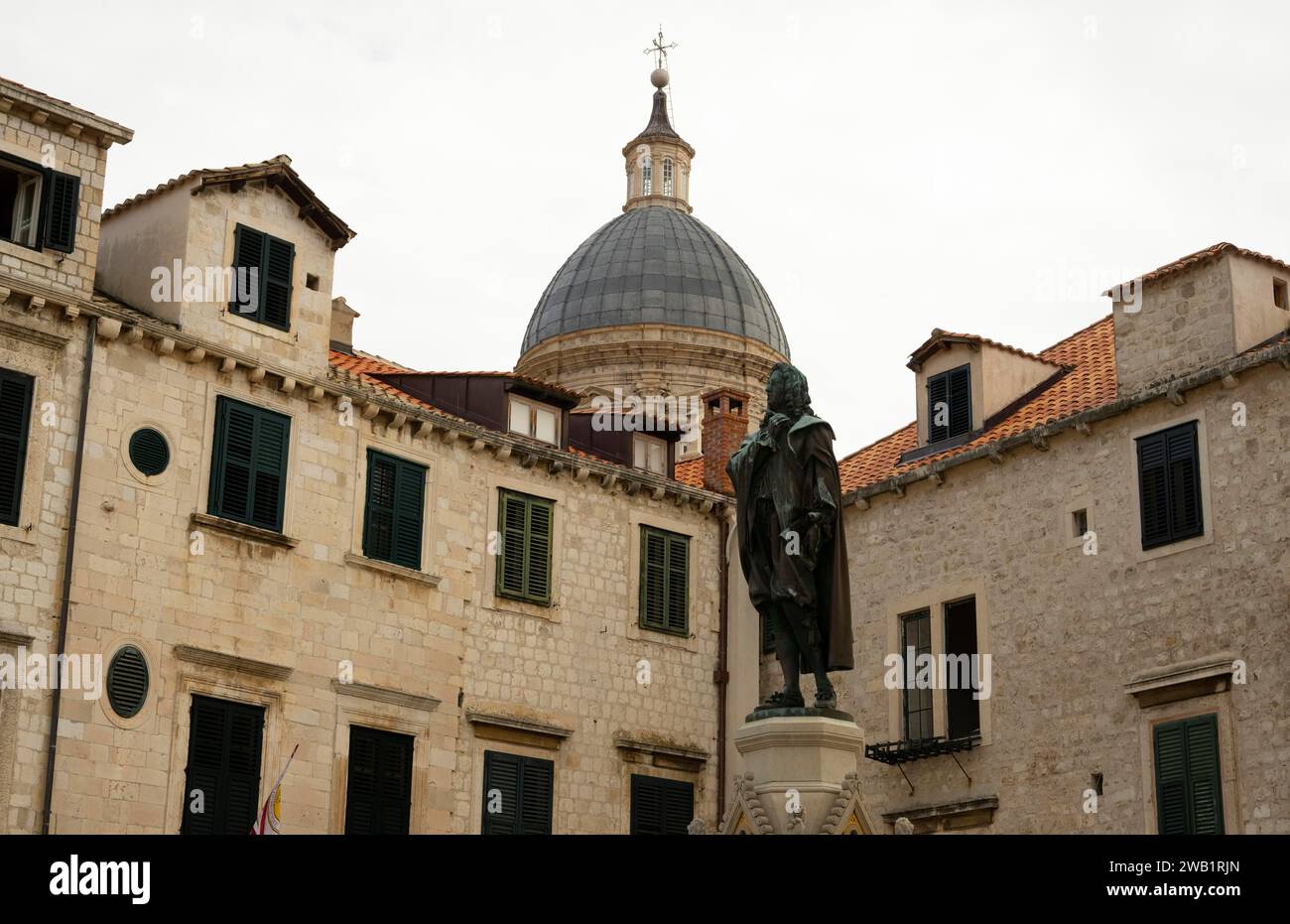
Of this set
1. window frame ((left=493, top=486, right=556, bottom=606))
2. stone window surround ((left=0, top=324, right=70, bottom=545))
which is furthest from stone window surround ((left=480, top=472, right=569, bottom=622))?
stone window surround ((left=0, top=324, right=70, bottom=545))

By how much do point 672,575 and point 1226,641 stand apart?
10.3 m

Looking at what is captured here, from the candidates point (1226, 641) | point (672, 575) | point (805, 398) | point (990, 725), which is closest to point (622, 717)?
point (672, 575)

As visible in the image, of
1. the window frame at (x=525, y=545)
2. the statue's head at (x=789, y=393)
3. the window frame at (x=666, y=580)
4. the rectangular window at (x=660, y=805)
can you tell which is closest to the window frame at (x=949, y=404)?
the window frame at (x=666, y=580)

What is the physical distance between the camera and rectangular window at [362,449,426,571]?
92.1 ft

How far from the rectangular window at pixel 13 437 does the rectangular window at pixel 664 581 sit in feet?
36.3

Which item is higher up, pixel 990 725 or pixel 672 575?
pixel 672 575

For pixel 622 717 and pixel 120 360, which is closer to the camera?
pixel 120 360

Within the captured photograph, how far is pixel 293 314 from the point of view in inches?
1097

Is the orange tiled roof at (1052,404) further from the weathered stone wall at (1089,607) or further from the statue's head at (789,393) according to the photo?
the statue's head at (789,393)

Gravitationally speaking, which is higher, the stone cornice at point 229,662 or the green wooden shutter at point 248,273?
the green wooden shutter at point 248,273

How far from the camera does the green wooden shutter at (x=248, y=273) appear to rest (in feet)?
89.1

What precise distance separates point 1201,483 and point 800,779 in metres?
13.4

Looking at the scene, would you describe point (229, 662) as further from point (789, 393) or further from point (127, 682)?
point (789, 393)

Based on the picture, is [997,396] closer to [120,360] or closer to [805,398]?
[120,360]
